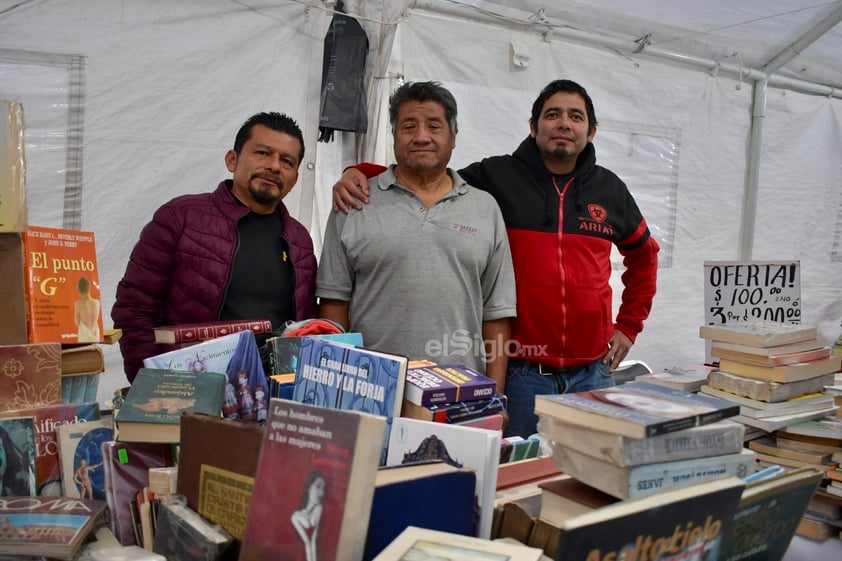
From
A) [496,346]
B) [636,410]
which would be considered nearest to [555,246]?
[496,346]

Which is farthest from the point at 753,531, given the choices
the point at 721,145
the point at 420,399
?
the point at 721,145

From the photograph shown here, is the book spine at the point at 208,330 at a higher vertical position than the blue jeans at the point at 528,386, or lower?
higher

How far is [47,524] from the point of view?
3.84ft

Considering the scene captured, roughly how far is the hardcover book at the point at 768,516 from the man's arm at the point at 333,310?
55.6 inches

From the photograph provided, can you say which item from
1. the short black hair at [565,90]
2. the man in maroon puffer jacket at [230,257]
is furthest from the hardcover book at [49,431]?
the short black hair at [565,90]

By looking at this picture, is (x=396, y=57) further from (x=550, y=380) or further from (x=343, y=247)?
(x=550, y=380)

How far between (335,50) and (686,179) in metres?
2.69

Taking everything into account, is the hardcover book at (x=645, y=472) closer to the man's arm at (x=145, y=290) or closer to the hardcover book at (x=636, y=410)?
the hardcover book at (x=636, y=410)

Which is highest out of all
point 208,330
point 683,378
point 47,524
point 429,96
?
point 429,96

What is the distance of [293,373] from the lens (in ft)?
5.16

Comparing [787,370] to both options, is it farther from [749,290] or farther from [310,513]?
[310,513]

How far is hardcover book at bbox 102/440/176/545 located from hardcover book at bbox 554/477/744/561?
2.79 feet

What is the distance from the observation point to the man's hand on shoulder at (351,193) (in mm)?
2250

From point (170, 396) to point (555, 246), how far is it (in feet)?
5.18
